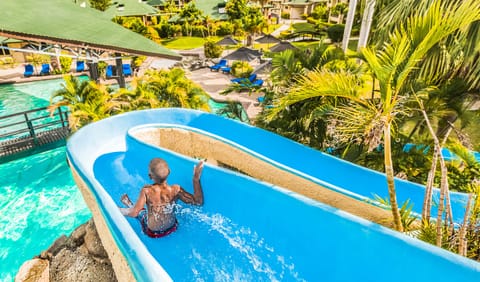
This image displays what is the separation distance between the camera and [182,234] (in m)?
5.79

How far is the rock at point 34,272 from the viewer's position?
6203mm

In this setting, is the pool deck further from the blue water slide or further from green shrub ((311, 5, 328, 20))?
green shrub ((311, 5, 328, 20))

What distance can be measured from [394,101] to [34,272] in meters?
7.85

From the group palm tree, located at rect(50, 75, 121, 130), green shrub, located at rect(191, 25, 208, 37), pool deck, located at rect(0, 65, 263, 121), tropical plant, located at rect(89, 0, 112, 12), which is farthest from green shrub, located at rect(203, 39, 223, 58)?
tropical plant, located at rect(89, 0, 112, 12)

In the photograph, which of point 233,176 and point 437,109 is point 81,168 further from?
point 437,109

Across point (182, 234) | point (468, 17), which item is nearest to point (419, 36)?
point (468, 17)

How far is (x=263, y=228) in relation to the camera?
5484mm

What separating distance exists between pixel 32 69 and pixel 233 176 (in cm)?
2252

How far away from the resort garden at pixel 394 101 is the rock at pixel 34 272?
14.3ft

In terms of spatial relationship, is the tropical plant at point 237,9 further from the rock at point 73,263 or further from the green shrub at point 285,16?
the rock at point 73,263

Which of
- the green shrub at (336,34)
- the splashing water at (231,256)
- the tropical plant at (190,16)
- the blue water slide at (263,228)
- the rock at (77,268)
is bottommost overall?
the rock at (77,268)

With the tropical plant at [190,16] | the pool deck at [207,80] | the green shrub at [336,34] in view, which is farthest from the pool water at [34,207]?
the tropical plant at [190,16]

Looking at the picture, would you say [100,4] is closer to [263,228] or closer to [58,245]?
[58,245]

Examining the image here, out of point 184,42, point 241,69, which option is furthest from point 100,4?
point 241,69
